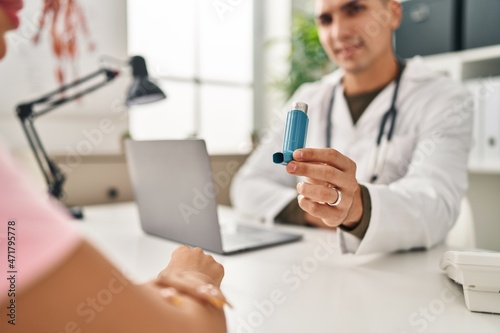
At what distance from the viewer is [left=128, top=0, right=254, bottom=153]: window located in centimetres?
223

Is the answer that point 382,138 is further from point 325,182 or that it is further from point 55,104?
point 55,104

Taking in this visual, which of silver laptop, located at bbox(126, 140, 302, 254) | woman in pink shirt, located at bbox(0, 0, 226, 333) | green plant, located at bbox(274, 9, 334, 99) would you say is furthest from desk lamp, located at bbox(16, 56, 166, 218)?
green plant, located at bbox(274, 9, 334, 99)

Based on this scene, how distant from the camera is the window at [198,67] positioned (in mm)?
2229

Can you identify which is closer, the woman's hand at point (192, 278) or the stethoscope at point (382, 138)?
the woman's hand at point (192, 278)

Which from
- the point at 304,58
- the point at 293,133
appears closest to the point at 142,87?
the point at 293,133

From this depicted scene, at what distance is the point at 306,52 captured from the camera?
8.40 ft

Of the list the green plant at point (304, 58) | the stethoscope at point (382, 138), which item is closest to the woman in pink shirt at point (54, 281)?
the stethoscope at point (382, 138)

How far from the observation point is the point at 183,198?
37.5 inches

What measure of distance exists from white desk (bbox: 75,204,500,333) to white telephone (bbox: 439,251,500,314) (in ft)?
0.05

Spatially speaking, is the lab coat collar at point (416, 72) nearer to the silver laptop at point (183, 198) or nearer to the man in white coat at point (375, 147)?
the man in white coat at point (375, 147)

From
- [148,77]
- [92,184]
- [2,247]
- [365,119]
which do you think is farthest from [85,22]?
[2,247]

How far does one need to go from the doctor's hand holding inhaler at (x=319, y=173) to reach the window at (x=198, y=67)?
1.50m

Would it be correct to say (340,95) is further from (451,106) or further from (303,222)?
(303,222)

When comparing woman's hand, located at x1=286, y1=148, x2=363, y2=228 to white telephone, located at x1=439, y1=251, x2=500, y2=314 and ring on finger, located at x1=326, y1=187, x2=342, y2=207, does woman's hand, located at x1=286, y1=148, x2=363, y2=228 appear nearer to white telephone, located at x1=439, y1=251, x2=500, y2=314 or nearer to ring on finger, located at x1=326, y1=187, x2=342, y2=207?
ring on finger, located at x1=326, y1=187, x2=342, y2=207
